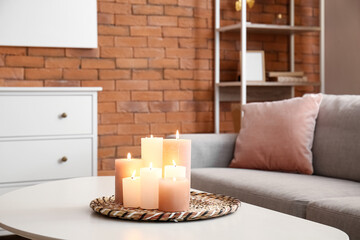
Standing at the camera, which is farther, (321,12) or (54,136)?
(321,12)

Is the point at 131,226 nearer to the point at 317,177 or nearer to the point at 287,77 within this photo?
the point at 317,177

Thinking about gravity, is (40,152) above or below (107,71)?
below

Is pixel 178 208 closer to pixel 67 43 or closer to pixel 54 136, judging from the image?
pixel 54 136

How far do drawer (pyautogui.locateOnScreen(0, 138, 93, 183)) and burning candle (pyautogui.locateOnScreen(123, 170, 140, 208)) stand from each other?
1649 millimetres

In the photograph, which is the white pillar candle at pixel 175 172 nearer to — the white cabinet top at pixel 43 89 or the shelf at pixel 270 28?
the white cabinet top at pixel 43 89

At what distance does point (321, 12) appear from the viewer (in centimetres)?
419

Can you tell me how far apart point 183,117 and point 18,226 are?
2.72 metres

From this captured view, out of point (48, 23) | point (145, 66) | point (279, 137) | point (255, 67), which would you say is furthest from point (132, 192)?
point (255, 67)

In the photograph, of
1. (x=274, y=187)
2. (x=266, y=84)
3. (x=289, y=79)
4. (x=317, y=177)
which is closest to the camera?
(x=274, y=187)

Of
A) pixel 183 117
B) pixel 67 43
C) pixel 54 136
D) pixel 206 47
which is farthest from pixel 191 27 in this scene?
pixel 54 136

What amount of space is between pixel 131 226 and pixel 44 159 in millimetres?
1835

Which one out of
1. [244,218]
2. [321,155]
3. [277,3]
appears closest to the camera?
[244,218]

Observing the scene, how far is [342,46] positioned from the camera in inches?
161

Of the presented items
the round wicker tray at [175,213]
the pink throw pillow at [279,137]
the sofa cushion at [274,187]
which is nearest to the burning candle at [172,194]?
the round wicker tray at [175,213]
